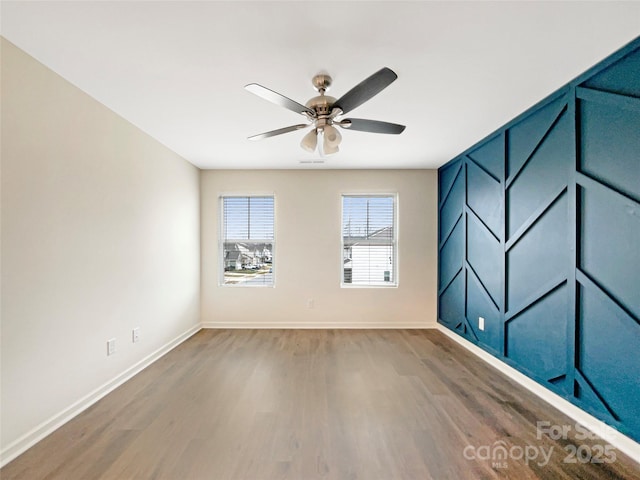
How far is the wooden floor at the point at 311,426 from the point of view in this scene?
1.47 metres

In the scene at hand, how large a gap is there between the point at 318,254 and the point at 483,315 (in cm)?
229

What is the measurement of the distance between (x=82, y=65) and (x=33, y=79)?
30 cm

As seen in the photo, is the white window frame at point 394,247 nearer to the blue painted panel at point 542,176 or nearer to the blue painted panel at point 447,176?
the blue painted panel at point 447,176

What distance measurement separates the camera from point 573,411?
191 cm

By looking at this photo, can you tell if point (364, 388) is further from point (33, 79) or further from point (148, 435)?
point (33, 79)

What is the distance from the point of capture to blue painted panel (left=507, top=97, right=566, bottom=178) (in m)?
2.10

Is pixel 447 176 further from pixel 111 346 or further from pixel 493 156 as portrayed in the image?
pixel 111 346

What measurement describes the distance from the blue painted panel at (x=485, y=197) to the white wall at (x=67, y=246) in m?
3.76

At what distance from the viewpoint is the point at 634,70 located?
156cm

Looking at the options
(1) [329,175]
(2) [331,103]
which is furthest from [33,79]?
(1) [329,175]

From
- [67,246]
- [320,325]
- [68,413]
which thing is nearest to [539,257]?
[320,325]

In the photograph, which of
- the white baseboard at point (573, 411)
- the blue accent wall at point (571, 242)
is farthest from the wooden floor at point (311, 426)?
the blue accent wall at point (571, 242)

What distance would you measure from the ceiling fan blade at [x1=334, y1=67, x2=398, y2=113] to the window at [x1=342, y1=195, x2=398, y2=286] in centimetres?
246

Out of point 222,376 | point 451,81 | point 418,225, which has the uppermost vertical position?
point 451,81
